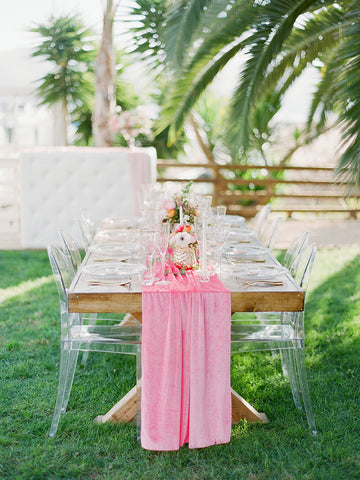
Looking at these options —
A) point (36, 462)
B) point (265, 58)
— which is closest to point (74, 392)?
point (36, 462)

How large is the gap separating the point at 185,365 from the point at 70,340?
2.13 ft

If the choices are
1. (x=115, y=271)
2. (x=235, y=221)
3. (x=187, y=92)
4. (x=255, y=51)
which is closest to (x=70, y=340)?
(x=115, y=271)

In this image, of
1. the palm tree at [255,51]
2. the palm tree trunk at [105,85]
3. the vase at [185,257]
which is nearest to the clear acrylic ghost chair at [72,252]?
the vase at [185,257]

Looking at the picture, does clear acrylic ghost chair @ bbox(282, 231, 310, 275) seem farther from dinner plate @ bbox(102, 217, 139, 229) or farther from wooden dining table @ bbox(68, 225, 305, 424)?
dinner plate @ bbox(102, 217, 139, 229)

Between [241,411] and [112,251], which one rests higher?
[112,251]

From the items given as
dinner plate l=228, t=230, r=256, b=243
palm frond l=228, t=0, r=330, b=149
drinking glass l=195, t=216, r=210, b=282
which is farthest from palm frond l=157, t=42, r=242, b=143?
drinking glass l=195, t=216, r=210, b=282

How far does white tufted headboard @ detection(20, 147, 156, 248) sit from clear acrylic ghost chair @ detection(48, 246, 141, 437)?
349cm

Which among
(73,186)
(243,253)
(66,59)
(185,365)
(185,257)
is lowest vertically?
(73,186)

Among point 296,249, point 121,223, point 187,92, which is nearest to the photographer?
point 296,249

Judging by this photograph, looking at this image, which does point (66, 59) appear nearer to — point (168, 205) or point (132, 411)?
point (168, 205)

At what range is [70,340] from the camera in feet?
8.84

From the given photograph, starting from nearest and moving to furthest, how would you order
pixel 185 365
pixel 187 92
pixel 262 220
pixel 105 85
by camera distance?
pixel 185 365 < pixel 262 220 < pixel 187 92 < pixel 105 85

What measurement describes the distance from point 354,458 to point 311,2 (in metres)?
3.38

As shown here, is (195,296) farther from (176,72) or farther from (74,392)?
(176,72)
